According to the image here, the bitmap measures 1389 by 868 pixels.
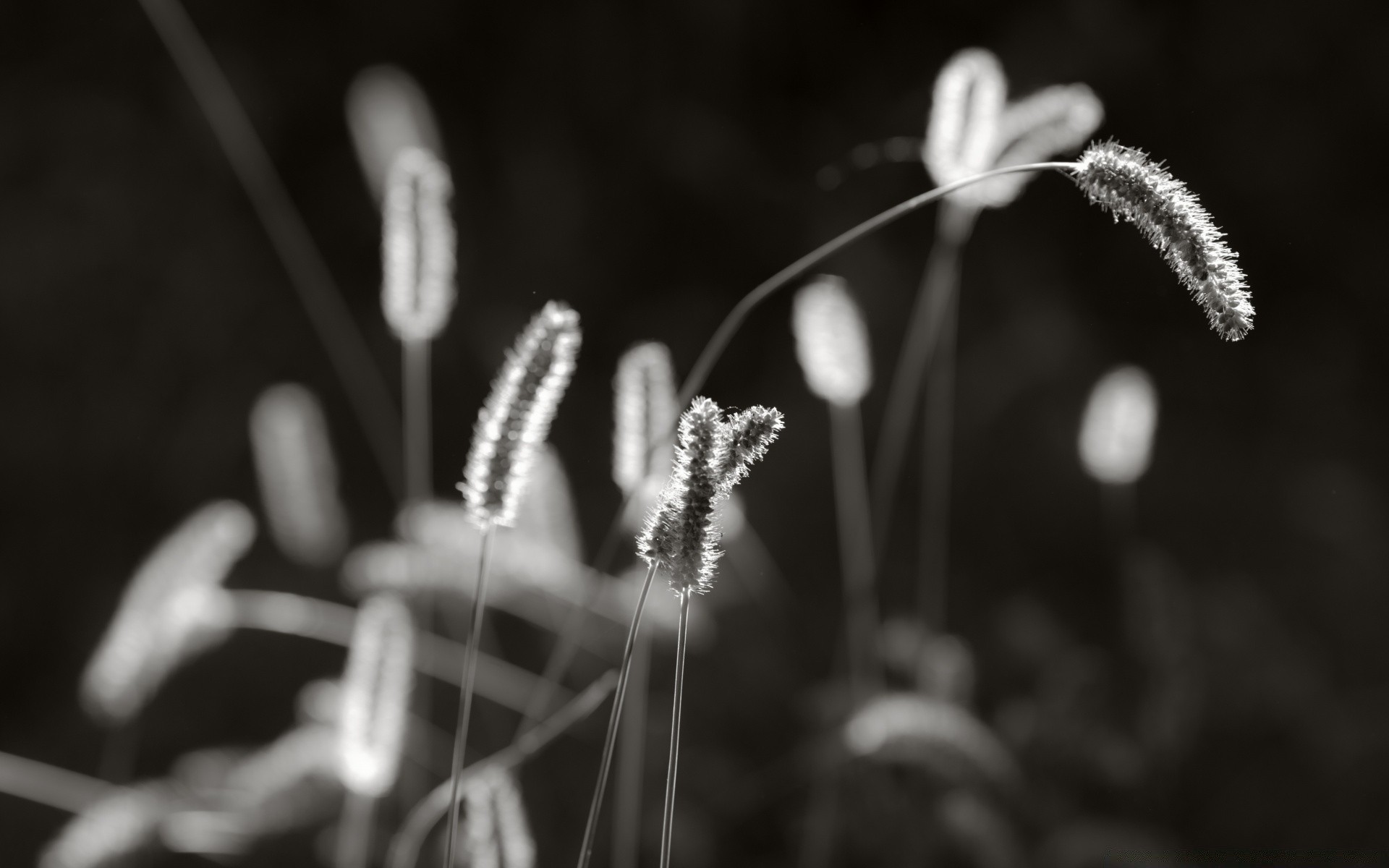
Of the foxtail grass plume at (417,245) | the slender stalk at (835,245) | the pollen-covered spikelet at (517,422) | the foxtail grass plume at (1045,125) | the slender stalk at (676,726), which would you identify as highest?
the foxtail grass plume at (1045,125)

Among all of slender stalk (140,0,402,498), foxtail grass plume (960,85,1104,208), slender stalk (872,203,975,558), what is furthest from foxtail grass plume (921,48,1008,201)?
slender stalk (140,0,402,498)

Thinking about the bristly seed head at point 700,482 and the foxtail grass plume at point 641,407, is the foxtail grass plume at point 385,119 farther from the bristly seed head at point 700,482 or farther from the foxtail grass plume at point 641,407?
the bristly seed head at point 700,482

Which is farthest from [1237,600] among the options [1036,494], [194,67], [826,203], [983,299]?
[194,67]

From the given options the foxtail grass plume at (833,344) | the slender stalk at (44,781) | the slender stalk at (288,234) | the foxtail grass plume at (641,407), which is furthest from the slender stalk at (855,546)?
the slender stalk at (44,781)

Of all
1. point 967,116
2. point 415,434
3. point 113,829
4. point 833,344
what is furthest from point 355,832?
point 967,116

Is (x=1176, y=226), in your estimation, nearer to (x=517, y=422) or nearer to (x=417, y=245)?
(x=517, y=422)

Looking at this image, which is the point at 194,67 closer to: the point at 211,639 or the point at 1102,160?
the point at 211,639

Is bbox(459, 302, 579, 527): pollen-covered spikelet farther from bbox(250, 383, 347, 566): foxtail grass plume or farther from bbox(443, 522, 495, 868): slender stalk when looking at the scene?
bbox(250, 383, 347, 566): foxtail grass plume
